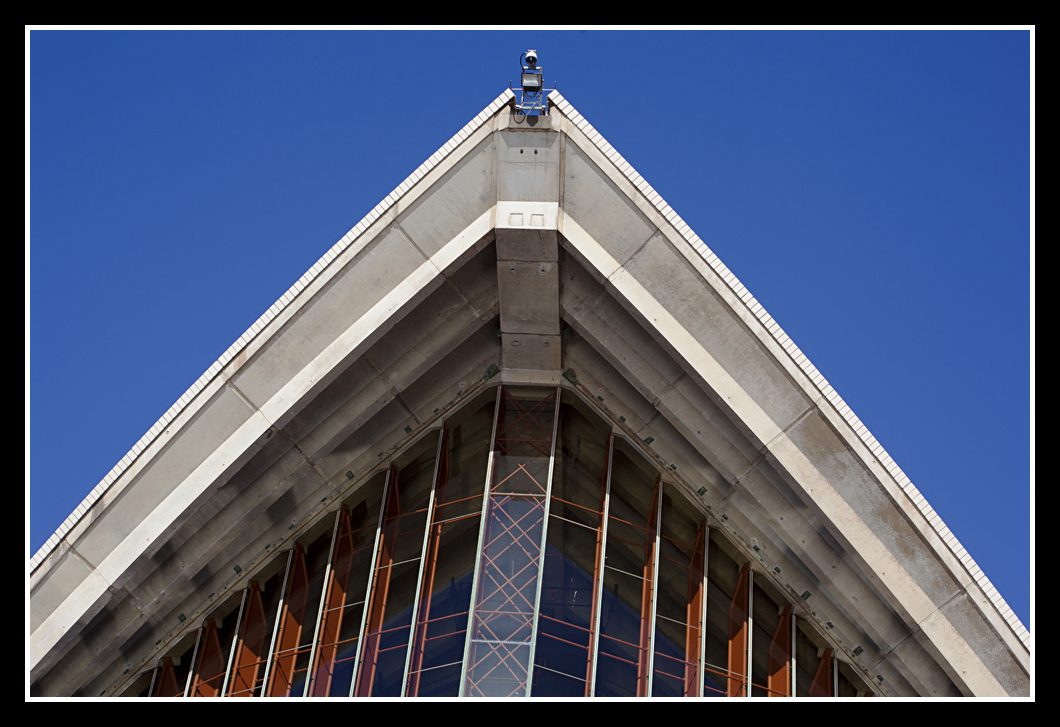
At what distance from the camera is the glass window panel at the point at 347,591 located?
19.3 m

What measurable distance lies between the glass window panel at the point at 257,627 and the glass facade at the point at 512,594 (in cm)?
3

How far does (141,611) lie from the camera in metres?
20.5

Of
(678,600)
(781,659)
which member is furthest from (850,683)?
(678,600)

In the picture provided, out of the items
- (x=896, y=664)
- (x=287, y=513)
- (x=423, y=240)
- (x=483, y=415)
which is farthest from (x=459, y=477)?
(x=896, y=664)

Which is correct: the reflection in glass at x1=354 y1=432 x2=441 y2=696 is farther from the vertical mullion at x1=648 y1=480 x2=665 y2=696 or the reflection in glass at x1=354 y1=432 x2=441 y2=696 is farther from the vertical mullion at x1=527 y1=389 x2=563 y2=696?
the vertical mullion at x1=648 y1=480 x2=665 y2=696

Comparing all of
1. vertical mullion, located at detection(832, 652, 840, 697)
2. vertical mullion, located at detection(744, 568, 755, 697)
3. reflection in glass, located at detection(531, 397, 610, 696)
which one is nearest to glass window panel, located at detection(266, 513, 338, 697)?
reflection in glass, located at detection(531, 397, 610, 696)

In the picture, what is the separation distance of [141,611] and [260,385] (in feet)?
17.3

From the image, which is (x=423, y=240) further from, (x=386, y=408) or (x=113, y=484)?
(x=113, y=484)

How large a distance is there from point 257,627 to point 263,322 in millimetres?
6147

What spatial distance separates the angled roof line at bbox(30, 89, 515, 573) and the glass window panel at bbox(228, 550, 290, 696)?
3.66 meters

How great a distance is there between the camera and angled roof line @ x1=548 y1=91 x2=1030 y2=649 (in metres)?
18.7

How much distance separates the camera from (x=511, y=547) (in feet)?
64.6

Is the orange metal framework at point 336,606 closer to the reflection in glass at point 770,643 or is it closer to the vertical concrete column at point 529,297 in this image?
the vertical concrete column at point 529,297

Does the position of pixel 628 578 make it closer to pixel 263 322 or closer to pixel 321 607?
pixel 321 607
